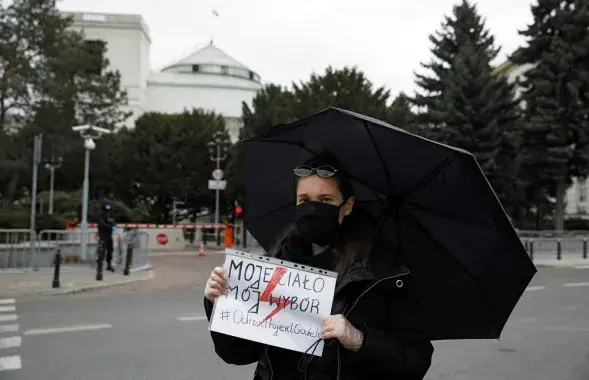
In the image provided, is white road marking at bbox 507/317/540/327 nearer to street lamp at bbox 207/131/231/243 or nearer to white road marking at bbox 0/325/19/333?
white road marking at bbox 0/325/19/333

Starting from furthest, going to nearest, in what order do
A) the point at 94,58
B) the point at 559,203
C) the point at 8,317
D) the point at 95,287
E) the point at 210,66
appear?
1. the point at 210,66
2. the point at 559,203
3. the point at 94,58
4. the point at 95,287
5. the point at 8,317

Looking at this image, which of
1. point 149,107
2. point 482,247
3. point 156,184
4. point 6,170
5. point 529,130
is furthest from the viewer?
point 149,107

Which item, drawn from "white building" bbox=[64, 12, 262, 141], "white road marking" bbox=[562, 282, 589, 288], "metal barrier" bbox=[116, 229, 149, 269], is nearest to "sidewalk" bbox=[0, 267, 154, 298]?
"metal barrier" bbox=[116, 229, 149, 269]

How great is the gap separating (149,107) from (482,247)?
86390 millimetres

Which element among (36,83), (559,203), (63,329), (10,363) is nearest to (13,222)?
(63,329)

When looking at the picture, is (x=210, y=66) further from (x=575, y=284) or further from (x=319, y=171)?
(x=319, y=171)

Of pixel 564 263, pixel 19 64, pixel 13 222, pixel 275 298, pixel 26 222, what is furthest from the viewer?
pixel 19 64

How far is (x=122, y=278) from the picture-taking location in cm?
1709

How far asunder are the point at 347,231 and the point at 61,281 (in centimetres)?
1441

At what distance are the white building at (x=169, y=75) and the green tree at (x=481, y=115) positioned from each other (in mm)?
32537

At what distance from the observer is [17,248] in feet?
58.3

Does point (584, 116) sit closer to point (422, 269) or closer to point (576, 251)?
point (576, 251)

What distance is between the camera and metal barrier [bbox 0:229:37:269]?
17.3 meters

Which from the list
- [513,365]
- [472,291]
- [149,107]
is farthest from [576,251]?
[149,107]
